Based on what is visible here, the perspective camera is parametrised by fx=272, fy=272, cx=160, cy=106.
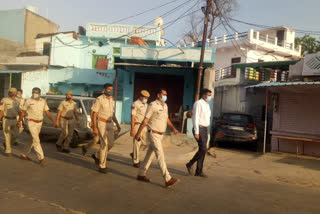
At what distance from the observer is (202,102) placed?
5852 mm

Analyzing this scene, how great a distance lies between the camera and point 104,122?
19.3 feet

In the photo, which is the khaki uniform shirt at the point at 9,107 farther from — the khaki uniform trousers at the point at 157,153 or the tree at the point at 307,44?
the tree at the point at 307,44

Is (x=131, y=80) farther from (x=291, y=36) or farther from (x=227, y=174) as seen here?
(x=291, y=36)

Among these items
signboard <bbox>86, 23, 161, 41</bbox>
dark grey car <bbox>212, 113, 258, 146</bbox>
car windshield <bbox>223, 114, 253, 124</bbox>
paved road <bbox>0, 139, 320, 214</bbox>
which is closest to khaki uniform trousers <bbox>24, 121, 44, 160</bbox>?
paved road <bbox>0, 139, 320, 214</bbox>

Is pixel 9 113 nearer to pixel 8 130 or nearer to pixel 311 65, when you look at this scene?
pixel 8 130

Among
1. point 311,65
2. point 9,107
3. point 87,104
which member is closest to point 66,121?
point 87,104

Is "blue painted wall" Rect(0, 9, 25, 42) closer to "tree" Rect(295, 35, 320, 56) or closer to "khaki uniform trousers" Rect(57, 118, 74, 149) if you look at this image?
"khaki uniform trousers" Rect(57, 118, 74, 149)

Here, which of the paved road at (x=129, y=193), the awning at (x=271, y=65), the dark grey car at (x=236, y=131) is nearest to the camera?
the paved road at (x=129, y=193)

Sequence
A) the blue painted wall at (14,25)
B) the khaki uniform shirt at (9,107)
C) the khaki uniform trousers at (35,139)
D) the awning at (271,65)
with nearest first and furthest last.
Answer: the khaki uniform trousers at (35,139) → the khaki uniform shirt at (9,107) → the awning at (271,65) → the blue painted wall at (14,25)

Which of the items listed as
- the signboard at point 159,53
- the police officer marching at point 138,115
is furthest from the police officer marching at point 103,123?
the signboard at point 159,53

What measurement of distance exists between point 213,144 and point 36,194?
26.7 ft

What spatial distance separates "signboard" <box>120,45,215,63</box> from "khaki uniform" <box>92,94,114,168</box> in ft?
23.0

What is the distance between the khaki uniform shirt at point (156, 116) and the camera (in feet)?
16.3

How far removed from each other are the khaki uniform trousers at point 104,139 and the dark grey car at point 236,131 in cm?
553
